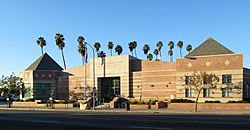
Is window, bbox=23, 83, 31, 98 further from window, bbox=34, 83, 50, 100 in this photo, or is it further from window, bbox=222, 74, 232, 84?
window, bbox=222, 74, 232, 84

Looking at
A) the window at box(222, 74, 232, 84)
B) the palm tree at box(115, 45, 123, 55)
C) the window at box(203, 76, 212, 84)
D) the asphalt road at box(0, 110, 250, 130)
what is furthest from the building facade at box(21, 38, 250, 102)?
the palm tree at box(115, 45, 123, 55)

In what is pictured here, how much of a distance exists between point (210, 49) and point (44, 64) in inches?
1535

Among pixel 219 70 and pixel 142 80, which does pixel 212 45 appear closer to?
pixel 219 70

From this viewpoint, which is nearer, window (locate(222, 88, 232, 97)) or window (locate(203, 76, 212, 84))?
window (locate(203, 76, 212, 84))

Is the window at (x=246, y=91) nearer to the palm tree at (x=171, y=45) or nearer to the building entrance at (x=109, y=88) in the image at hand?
the building entrance at (x=109, y=88)

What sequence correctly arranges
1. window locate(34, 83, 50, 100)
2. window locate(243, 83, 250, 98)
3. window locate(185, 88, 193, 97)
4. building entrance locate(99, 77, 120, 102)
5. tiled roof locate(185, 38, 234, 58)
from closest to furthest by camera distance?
window locate(243, 83, 250, 98) < tiled roof locate(185, 38, 234, 58) < window locate(185, 88, 193, 97) < building entrance locate(99, 77, 120, 102) < window locate(34, 83, 50, 100)

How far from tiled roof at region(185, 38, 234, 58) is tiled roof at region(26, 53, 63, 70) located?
35025mm

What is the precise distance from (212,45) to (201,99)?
8295 mm

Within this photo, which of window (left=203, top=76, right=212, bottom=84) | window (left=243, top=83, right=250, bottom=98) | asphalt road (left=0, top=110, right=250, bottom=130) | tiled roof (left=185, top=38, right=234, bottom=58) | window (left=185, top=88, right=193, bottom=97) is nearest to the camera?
asphalt road (left=0, top=110, right=250, bottom=130)

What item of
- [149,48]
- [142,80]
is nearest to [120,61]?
[142,80]

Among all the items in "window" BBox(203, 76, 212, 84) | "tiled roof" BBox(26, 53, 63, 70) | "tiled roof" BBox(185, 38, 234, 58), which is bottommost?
"window" BBox(203, 76, 212, 84)

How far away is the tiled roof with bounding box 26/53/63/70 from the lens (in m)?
73.1

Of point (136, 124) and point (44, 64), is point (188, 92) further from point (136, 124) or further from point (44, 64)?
point (44, 64)

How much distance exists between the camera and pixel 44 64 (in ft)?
243
